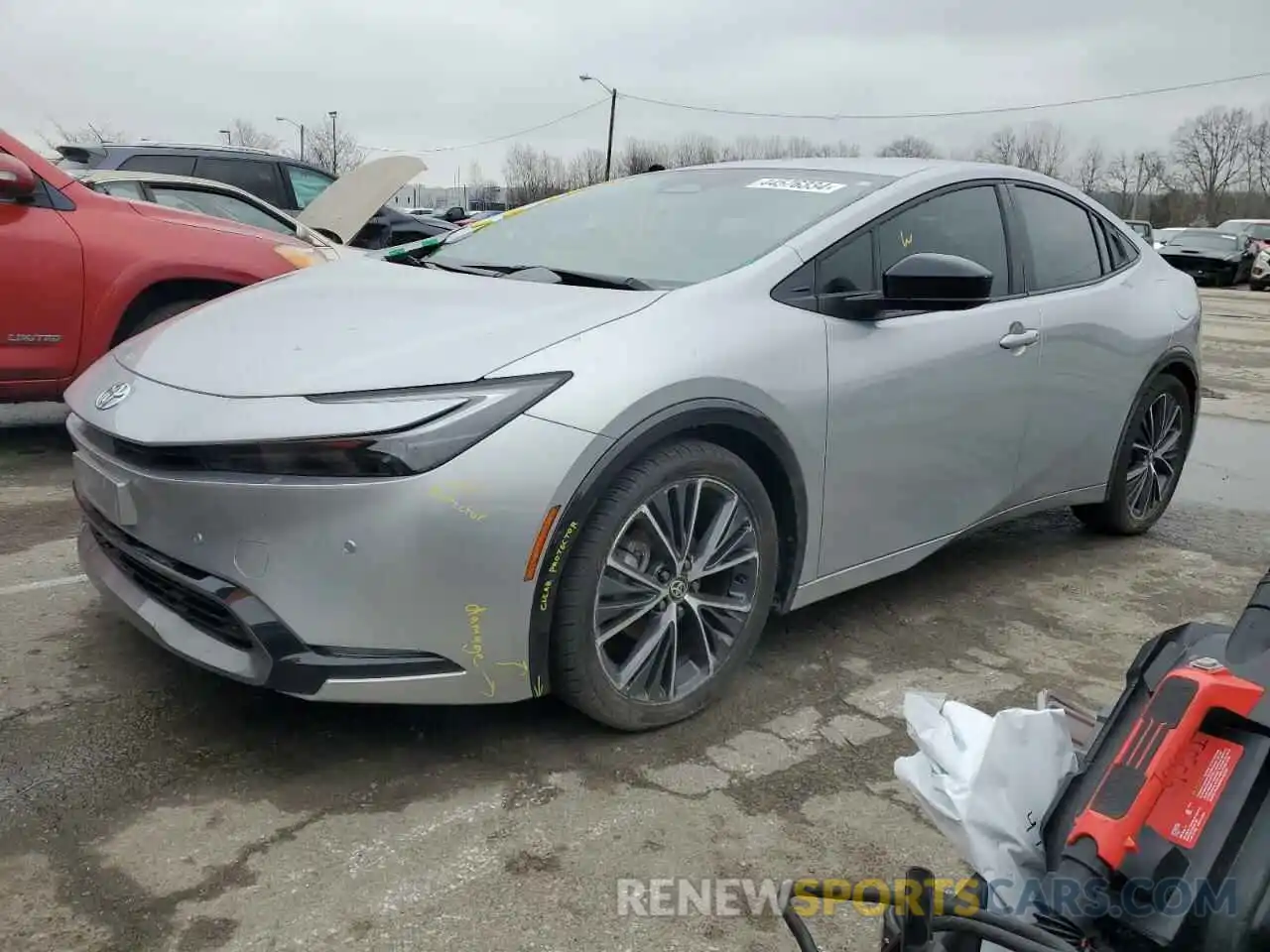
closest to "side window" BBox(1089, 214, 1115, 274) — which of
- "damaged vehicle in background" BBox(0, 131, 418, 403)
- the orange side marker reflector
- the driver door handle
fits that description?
the driver door handle

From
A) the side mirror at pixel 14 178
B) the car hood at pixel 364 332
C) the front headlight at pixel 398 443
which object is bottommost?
the front headlight at pixel 398 443

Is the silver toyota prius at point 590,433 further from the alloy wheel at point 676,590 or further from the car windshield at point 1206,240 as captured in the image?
the car windshield at point 1206,240

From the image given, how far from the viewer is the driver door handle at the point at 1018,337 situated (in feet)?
12.0

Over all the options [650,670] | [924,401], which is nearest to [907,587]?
[924,401]

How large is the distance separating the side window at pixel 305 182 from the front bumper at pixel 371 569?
7744 mm

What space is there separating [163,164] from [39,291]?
395cm

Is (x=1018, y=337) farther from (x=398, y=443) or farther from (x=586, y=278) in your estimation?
(x=398, y=443)

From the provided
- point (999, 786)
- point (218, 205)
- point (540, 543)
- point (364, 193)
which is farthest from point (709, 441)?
point (364, 193)

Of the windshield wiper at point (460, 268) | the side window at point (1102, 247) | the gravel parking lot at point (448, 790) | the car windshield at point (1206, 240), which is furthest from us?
the car windshield at point (1206, 240)

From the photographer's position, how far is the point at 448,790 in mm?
2514

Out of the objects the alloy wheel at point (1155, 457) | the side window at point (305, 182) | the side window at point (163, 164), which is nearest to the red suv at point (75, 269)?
the side window at point (163, 164)

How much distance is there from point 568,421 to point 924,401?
134 cm

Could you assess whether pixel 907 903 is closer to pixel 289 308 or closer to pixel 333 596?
pixel 333 596

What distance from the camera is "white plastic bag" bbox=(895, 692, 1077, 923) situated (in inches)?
58.6
